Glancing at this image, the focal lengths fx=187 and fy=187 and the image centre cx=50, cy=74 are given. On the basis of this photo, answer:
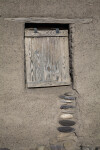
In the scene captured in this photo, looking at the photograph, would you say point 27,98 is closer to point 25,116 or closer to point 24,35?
point 25,116

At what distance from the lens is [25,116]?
2.93 m

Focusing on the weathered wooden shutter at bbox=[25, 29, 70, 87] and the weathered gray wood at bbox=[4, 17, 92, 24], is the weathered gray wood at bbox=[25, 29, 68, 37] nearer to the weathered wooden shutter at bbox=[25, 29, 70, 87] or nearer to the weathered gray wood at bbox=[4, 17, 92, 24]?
the weathered wooden shutter at bbox=[25, 29, 70, 87]

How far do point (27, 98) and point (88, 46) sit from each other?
1.31m

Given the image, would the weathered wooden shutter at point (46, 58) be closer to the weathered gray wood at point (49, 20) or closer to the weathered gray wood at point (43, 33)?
the weathered gray wood at point (43, 33)

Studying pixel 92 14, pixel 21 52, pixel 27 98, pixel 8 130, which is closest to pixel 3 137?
pixel 8 130

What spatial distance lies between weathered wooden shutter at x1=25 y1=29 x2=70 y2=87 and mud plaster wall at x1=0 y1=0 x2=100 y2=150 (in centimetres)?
16

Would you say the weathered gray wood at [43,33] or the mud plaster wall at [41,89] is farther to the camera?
the weathered gray wood at [43,33]

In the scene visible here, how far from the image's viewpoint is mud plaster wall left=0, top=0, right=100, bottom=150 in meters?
2.89

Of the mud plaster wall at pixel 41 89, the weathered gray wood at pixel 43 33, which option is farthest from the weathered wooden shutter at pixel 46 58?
the mud plaster wall at pixel 41 89

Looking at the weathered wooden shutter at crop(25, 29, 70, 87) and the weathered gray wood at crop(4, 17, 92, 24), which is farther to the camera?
the weathered wooden shutter at crop(25, 29, 70, 87)

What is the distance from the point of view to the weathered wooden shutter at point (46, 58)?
3.09 metres

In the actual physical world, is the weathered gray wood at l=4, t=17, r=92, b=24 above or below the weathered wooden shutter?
above

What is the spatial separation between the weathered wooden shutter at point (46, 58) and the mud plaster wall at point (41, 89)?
16 cm

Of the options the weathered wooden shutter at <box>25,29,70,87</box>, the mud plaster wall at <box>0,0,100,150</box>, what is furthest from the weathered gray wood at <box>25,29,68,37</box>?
the mud plaster wall at <box>0,0,100,150</box>
